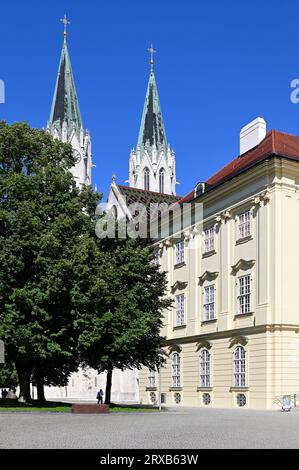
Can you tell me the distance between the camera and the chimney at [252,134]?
1729 inches

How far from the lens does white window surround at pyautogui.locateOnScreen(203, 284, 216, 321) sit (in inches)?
1650

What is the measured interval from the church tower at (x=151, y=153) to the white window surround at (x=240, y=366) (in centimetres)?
6987

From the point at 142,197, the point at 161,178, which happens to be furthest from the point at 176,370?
the point at 161,178

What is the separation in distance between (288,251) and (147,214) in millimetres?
21967

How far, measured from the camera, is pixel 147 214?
57.0 m

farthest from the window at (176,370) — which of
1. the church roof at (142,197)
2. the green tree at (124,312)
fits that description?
the church roof at (142,197)

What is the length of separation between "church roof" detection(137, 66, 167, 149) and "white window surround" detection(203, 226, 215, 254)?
6514 cm

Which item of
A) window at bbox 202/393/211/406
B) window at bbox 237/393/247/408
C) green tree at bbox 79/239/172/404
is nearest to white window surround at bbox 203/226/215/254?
green tree at bbox 79/239/172/404

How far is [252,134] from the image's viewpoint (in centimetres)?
4459

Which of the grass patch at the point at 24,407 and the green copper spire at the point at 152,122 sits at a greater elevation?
the green copper spire at the point at 152,122

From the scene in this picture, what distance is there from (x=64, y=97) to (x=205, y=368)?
6911 cm

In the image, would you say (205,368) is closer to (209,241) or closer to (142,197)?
(209,241)

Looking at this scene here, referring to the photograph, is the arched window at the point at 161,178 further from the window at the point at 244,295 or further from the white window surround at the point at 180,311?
the window at the point at 244,295

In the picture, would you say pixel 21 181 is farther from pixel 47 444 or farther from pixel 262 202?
pixel 47 444
